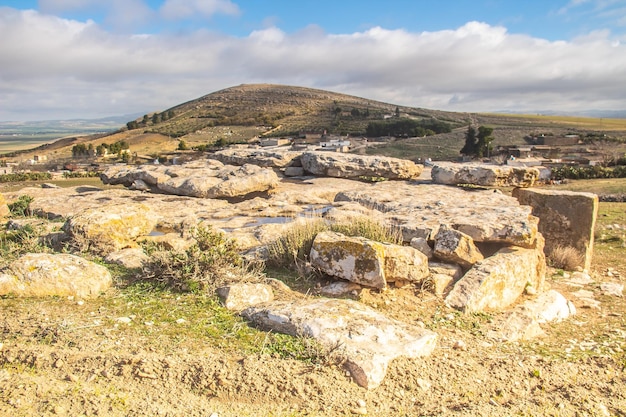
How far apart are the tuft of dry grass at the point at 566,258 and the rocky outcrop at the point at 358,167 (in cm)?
590

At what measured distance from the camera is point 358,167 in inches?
553

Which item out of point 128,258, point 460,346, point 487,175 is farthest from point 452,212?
point 128,258

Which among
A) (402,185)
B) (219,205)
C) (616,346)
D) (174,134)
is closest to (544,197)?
(402,185)

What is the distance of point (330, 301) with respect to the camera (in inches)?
178

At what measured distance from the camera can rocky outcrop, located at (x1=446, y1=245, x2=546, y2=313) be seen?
5336 mm

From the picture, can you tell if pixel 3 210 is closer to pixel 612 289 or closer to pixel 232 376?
pixel 232 376

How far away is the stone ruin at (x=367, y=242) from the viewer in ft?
13.6

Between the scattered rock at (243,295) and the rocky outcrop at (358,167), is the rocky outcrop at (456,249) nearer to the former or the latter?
the scattered rock at (243,295)

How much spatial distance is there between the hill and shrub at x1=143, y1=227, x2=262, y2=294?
155 ft

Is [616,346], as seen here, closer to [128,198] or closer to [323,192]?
[323,192]

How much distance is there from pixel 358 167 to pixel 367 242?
887 centimetres

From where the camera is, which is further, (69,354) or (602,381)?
(602,381)

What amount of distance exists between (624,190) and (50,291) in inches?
885

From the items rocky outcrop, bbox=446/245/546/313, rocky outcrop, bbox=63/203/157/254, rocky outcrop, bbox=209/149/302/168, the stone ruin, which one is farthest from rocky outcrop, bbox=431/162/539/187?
rocky outcrop, bbox=63/203/157/254
